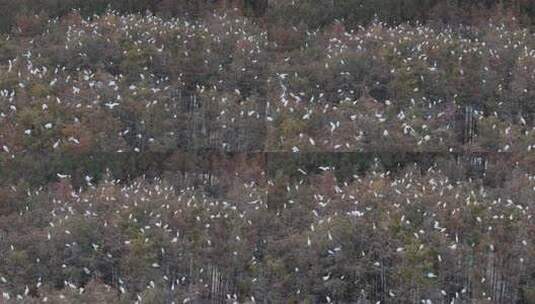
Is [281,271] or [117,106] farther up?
[117,106]

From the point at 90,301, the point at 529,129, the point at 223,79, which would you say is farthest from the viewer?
the point at 223,79

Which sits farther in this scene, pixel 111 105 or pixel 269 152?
pixel 111 105

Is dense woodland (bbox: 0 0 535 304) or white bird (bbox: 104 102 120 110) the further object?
white bird (bbox: 104 102 120 110)

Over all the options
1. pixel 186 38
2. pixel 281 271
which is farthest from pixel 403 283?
pixel 186 38

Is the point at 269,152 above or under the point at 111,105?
under

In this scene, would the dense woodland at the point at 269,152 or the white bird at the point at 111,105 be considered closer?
the dense woodland at the point at 269,152

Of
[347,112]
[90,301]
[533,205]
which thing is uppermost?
[347,112]

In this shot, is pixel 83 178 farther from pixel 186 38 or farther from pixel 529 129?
pixel 529 129

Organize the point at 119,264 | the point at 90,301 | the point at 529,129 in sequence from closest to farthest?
the point at 90,301 < the point at 119,264 < the point at 529,129
